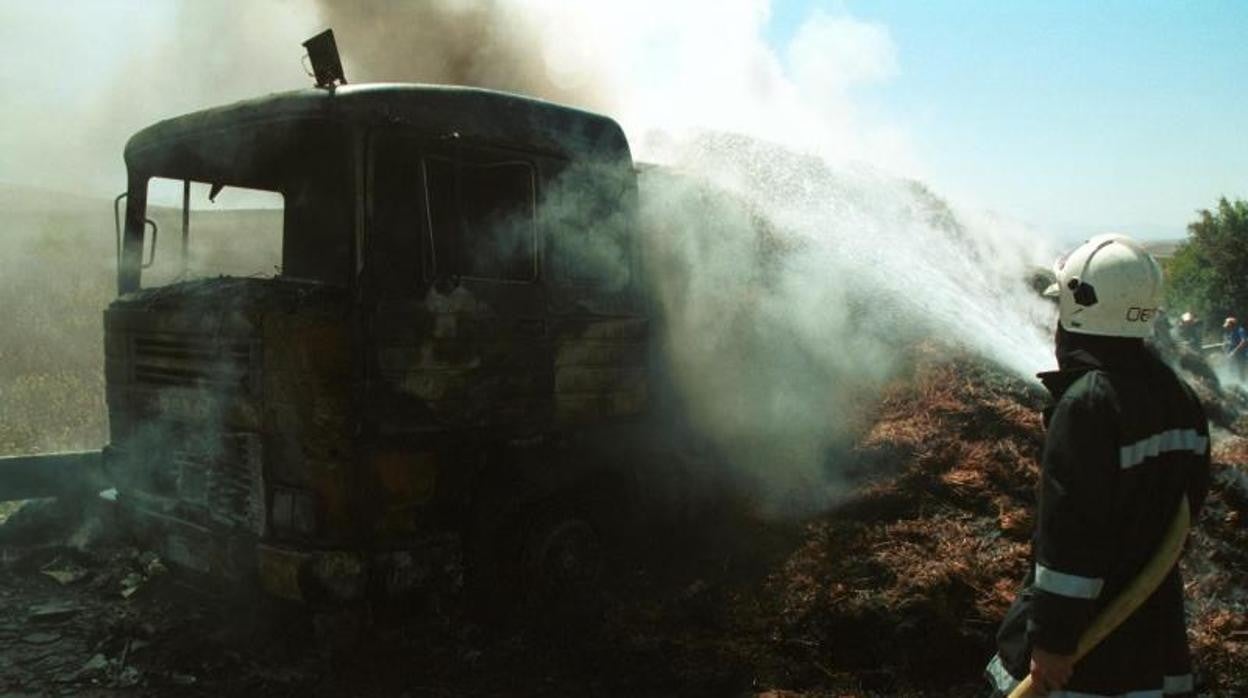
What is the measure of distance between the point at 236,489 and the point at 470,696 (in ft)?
5.06

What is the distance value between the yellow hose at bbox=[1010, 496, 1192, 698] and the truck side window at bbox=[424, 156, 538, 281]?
10.2ft

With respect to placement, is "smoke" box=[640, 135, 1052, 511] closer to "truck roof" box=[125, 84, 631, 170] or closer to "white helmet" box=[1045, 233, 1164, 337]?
"truck roof" box=[125, 84, 631, 170]

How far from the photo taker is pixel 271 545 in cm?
407

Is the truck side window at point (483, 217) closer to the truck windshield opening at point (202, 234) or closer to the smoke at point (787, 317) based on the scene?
the smoke at point (787, 317)

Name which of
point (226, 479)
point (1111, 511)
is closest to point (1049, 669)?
point (1111, 511)

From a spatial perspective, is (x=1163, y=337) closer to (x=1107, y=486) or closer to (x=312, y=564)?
(x=1107, y=486)

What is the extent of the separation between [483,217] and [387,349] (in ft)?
3.11

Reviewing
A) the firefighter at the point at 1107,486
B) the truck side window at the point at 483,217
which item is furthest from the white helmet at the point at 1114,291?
the truck side window at the point at 483,217

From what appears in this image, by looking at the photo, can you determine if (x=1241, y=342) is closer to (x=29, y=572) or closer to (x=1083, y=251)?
(x=1083, y=251)

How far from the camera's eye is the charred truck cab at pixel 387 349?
4.02 m

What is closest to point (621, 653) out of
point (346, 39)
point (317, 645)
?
point (317, 645)

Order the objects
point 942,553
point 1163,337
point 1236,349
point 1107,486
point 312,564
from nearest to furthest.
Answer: point 1107,486 < point 312,564 < point 942,553 < point 1163,337 < point 1236,349

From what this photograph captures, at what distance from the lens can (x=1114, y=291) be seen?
2.46m

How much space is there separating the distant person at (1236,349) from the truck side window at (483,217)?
1700 centimetres
